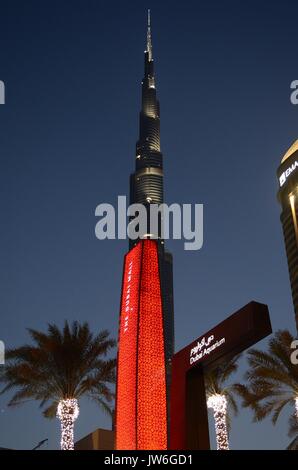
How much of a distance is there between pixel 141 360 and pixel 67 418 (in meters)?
3.98

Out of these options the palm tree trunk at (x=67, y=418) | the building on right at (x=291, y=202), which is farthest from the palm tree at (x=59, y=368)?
the building on right at (x=291, y=202)

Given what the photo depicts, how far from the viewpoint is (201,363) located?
76.2 ft

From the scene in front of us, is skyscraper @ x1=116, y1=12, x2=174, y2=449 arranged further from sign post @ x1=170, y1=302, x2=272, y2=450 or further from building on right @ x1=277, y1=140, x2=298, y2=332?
building on right @ x1=277, y1=140, x2=298, y2=332

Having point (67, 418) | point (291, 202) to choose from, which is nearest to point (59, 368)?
point (67, 418)

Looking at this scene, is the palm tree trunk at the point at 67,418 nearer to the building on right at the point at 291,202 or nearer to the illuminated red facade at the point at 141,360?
the illuminated red facade at the point at 141,360

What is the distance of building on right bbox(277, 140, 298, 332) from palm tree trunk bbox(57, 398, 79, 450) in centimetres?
8770

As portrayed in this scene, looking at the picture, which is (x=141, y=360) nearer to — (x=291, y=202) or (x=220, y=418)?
(x=220, y=418)

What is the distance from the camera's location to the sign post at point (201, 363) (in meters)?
20.6

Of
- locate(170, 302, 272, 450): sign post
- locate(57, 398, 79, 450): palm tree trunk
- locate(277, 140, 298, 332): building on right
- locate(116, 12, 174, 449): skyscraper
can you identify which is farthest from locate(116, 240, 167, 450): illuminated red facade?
locate(277, 140, 298, 332): building on right

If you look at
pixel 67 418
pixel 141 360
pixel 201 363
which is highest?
pixel 141 360

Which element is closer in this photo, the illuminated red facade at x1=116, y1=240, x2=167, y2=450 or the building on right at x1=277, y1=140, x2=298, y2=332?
the illuminated red facade at x1=116, y1=240, x2=167, y2=450

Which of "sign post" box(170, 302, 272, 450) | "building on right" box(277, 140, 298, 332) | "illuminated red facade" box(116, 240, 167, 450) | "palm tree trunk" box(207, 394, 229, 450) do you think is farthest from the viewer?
"building on right" box(277, 140, 298, 332)

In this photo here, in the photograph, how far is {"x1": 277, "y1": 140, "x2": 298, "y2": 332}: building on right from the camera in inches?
4446

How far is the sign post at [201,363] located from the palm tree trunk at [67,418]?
15.0 feet
